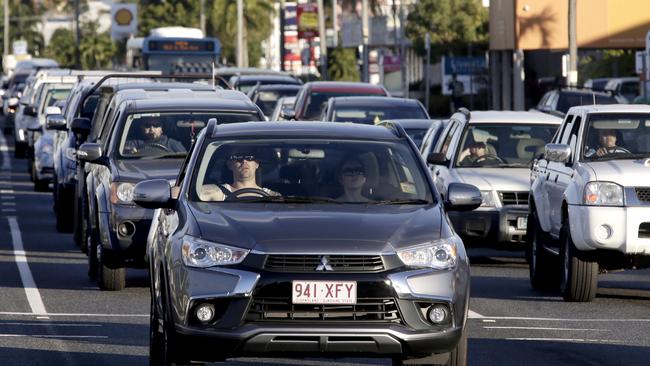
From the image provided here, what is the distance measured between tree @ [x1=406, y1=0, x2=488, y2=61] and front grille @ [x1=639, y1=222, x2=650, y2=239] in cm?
7732

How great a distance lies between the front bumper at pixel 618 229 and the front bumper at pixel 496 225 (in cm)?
363

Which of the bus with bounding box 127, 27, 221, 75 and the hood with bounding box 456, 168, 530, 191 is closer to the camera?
the hood with bounding box 456, 168, 530, 191

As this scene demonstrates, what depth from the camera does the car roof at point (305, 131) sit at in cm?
1077

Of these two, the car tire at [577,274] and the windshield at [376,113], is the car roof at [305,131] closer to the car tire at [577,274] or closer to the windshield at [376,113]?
the car tire at [577,274]

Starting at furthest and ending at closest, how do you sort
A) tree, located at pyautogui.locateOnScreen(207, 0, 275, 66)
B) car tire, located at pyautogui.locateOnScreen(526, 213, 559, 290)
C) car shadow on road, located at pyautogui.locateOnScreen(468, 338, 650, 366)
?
tree, located at pyautogui.locateOnScreen(207, 0, 275, 66) < car tire, located at pyautogui.locateOnScreen(526, 213, 559, 290) < car shadow on road, located at pyautogui.locateOnScreen(468, 338, 650, 366)

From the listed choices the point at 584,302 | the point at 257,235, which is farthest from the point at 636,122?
the point at 257,235

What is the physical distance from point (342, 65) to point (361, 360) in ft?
279

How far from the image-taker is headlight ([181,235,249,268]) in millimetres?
9219

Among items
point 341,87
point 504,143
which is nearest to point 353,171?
point 504,143

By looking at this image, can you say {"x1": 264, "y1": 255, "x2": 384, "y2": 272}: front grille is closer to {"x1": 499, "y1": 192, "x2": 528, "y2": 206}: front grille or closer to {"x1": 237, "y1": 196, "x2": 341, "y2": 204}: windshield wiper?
{"x1": 237, "y1": 196, "x2": 341, "y2": 204}: windshield wiper

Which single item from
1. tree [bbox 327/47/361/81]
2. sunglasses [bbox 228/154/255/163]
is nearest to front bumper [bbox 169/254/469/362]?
sunglasses [bbox 228/154/255/163]

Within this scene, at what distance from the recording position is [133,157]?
16422 mm

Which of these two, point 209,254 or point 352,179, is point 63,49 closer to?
point 352,179

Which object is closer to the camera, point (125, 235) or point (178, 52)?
point (125, 235)
